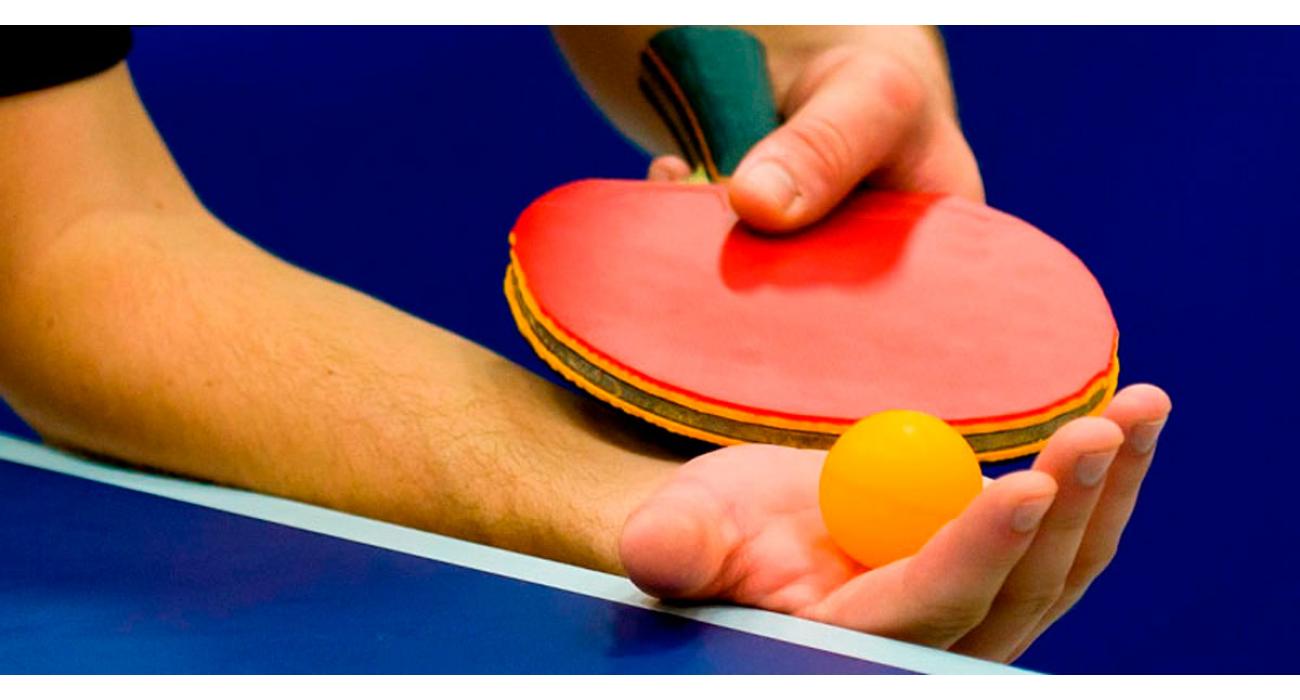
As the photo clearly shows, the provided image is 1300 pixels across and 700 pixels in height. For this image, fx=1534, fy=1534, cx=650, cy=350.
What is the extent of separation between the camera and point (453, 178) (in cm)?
197

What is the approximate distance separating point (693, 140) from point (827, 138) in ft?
0.65

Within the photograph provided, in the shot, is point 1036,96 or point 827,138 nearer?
point 827,138

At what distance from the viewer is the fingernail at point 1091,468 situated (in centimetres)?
58

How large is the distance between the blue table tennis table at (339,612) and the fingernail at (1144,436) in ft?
0.34

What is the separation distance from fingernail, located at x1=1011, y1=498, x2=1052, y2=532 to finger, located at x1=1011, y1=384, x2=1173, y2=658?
0.16 feet

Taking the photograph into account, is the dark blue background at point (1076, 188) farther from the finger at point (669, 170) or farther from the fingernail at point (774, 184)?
the fingernail at point (774, 184)

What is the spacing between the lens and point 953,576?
62 cm

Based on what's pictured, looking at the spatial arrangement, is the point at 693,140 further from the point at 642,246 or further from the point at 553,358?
the point at 553,358

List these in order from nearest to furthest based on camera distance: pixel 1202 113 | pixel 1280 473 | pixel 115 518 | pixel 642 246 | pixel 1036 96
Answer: pixel 115 518, pixel 642 246, pixel 1280 473, pixel 1202 113, pixel 1036 96

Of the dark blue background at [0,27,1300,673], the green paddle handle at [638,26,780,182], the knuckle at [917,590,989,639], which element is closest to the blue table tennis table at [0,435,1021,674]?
the knuckle at [917,590,989,639]

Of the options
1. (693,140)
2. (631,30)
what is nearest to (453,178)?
(631,30)

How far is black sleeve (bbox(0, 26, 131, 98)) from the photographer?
101 cm

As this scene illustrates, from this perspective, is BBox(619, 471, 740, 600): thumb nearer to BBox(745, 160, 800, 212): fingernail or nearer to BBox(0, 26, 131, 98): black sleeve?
BBox(745, 160, 800, 212): fingernail

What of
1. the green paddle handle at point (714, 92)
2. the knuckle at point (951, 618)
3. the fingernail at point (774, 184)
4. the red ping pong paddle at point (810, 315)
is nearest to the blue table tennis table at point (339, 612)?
the knuckle at point (951, 618)
